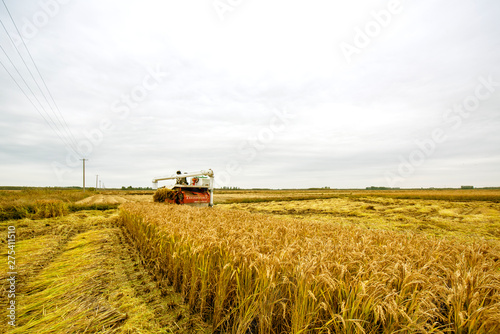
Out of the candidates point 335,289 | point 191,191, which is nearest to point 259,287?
point 335,289

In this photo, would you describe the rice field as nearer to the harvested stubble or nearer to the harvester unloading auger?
the harvested stubble

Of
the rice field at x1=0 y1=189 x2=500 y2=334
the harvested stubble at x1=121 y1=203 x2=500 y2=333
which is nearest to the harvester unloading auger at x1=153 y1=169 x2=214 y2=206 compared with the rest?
the rice field at x1=0 y1=189 x2=500 y2=334

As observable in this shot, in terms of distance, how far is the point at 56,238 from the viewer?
7508 millimetres

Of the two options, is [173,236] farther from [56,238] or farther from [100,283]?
[56,238]

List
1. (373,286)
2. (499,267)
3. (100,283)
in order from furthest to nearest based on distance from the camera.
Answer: (100,283)
(499,267)
(373,286)

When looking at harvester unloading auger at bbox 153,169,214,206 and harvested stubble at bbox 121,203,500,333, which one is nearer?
harvested stubble at bbox 121,203,500,333

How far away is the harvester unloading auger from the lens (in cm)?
1385

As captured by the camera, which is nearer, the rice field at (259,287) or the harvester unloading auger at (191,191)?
the rice field at (259,287)

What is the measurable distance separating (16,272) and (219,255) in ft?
14.8

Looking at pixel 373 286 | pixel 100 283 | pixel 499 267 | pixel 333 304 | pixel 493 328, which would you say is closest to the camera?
pixel 493 328

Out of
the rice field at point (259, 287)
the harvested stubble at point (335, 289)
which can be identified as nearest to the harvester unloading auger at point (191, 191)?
the rice field at point (259, 287)

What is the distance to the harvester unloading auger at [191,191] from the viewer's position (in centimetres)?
1385

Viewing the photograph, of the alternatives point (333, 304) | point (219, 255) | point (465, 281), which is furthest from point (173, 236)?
point (465, 281)

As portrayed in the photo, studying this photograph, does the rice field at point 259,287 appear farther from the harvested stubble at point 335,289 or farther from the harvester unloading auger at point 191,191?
the harvester unloading auger at point 191,191
